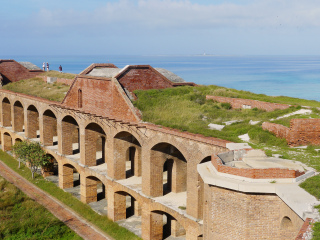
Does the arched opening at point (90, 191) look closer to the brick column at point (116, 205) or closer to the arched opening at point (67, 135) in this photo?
the brick column at point (116, 205)

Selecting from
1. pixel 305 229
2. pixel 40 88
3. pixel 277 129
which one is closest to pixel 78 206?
pixel 277 129

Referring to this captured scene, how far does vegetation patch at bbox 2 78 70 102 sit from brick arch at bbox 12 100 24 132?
1.24 meters

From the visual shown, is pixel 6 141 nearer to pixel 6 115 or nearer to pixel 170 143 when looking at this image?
pixel 6 115

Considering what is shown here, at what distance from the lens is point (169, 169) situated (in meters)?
20.0

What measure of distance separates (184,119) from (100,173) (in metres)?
6.44

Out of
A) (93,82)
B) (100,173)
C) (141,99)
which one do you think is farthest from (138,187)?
(93,82)

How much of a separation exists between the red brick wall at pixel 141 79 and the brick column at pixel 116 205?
6.08 metres

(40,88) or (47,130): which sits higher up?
(40,88)

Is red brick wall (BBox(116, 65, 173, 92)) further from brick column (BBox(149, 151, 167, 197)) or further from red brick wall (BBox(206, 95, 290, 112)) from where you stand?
brick column (BBox(149, 151, 167, 197))

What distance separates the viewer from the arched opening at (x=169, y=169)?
60.0 feet

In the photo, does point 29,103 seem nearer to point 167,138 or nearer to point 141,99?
point 141,99

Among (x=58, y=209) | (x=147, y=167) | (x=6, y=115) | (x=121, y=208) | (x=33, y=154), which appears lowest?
(x=58, y=209)

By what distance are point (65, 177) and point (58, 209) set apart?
3.77 metres

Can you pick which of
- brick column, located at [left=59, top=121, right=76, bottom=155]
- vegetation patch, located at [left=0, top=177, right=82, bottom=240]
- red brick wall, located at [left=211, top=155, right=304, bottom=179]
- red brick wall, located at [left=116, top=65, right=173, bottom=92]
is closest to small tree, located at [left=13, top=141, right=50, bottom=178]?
brick column, located at [left=59, top=121, right=76, bottom=155]
